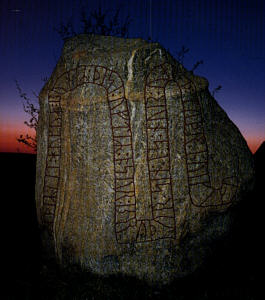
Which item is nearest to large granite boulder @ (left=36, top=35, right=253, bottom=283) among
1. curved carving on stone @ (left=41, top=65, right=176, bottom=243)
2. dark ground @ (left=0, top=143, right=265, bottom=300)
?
curved carving on stone @ (left=41, top=65, right=176, bottom=243)

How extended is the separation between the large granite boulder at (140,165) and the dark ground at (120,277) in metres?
0.17

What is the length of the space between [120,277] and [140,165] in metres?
1.36

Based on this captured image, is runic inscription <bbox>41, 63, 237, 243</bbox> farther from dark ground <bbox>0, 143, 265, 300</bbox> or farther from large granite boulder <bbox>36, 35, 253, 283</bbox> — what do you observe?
dark ground <bbox>0, 143, 265, 300</bbox>

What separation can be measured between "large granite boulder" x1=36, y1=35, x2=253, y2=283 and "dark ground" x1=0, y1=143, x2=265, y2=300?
0.55ft

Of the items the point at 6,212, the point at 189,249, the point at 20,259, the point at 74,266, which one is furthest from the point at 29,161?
the point at 189,249

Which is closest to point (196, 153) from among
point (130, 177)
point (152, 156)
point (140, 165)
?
point (152, 156)

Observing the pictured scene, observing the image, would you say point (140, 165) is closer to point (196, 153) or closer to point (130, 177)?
point (130, 177)

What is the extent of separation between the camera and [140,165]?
13.5 feet

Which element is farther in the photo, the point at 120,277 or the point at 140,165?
the point at 120,277

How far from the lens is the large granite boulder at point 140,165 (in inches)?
162

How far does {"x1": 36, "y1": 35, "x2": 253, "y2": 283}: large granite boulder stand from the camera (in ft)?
13.5

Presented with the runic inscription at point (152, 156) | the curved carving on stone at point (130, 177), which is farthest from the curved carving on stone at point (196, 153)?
the curved carving on stone at point (130, 177)

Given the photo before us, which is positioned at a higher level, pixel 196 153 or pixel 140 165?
pixel 196 153

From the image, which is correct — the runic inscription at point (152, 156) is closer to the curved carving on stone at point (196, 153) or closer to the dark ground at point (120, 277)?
the curved carving on stone at point (196, 153)
